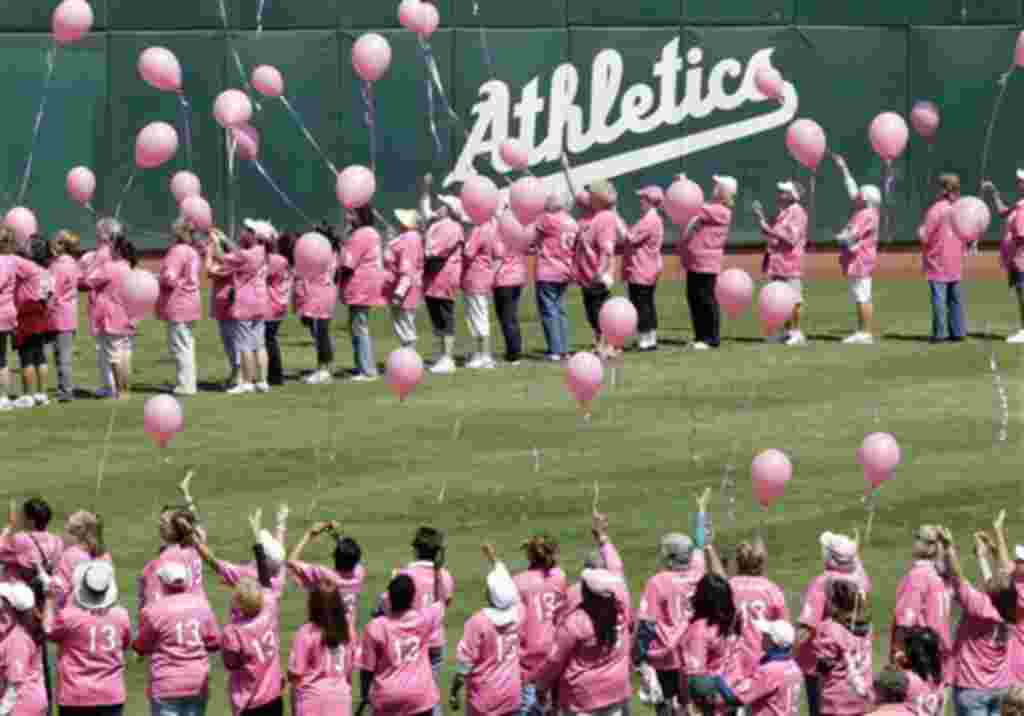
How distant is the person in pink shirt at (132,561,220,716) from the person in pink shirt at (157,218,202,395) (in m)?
11.1

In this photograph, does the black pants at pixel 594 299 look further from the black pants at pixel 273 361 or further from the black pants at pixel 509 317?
the black pants at pixel 273 361

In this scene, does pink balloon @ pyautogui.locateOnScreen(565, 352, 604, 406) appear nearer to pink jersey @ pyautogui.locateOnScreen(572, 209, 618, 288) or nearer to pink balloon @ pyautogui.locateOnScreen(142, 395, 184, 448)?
pink balloon @ pyautogui.locateOnScreen(142, 395, 184, 448)

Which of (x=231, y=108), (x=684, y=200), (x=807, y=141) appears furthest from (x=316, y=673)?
(x=231, y=108)

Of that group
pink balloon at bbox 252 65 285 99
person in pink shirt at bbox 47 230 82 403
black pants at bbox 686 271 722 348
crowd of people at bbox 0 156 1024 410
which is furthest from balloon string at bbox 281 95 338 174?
person in pink shirt at bbox 47 230 82 403

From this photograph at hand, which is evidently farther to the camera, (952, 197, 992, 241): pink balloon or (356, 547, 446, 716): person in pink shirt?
(952, 197, 992, 241): pink balloon

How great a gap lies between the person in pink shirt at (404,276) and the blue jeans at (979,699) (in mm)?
11889

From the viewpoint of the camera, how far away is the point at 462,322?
105 feet

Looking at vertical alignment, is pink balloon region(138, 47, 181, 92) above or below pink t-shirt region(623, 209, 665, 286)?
above

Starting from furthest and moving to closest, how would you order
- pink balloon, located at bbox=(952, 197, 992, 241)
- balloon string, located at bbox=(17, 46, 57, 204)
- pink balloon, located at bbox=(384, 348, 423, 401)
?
balloon string, located at bbox=(17, 46, 57, 204), pink balloon, located at bbox=(952, 197, 992, 241), pink balloon, located at bbox=(384, 348, 423, 401)

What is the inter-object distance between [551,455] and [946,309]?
6771 millimetres

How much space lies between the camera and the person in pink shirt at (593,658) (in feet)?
53.4

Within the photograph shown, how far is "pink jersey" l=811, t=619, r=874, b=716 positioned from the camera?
1597cm

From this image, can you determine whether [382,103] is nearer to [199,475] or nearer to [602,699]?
[199,475]

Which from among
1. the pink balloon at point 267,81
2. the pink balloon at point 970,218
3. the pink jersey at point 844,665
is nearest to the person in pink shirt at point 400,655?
the pink jersey at point 844,665
